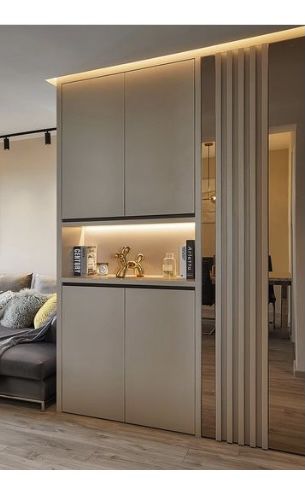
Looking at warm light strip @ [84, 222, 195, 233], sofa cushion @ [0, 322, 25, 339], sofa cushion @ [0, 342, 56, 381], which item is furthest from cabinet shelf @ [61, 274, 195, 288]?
sofa cushion @ [0, 322, 25, 339]

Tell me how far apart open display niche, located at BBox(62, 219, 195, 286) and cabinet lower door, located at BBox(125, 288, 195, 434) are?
19cm

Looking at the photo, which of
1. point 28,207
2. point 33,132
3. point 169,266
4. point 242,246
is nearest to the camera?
point 242,246

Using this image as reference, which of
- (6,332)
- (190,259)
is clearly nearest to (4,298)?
(6,332)

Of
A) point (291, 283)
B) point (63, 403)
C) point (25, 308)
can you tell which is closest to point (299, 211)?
point (291, 283)

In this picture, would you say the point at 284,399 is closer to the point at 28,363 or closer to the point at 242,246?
the point at 242,246

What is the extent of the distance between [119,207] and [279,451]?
1.95 meters

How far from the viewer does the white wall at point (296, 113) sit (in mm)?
2193

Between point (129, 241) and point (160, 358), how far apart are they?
0.94m

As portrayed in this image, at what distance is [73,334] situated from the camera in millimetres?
2773

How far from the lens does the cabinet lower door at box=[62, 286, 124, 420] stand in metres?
2.64

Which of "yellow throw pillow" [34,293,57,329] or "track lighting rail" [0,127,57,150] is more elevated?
"track lighting rail" [0,127,57,150]

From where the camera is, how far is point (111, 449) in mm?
2256

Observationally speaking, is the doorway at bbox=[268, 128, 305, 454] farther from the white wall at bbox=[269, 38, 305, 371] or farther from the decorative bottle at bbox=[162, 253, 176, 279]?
the decorative bottle at bbox=[162, 253, 176, 279]

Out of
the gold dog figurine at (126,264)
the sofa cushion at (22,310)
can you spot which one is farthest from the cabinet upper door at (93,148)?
the sofa cushion at (22,310)
